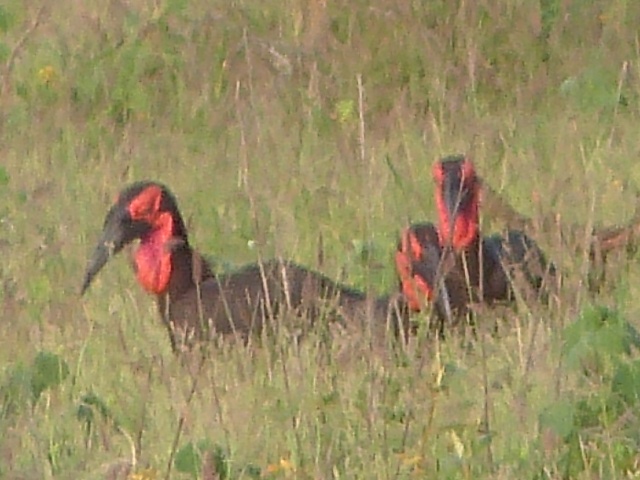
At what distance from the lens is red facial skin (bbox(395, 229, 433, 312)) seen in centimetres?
482

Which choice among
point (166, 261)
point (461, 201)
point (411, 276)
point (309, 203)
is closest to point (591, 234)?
point (411, 276)

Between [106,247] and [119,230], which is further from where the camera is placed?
[119,230]

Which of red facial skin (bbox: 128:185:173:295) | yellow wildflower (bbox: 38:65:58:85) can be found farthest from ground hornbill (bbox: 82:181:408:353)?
yellow wildflower (bbox: 38:65:58:85)

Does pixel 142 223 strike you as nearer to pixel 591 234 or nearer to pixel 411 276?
pixel 411 276

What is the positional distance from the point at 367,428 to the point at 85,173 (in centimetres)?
433

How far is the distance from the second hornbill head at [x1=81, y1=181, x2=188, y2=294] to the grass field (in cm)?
18

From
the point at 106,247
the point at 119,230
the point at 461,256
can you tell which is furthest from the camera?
the point at 119,230

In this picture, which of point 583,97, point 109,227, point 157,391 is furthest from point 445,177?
point 583,97

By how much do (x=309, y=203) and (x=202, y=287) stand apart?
131 centimetres

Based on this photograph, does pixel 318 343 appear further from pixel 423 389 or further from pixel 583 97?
pixel 583 97

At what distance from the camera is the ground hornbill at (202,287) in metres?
4.87

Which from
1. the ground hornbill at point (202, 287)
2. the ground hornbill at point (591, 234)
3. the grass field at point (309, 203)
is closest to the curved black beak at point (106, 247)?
the ground hornbill at point (202, 287)

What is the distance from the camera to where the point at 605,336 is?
3.72 metres

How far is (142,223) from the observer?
5863mm
